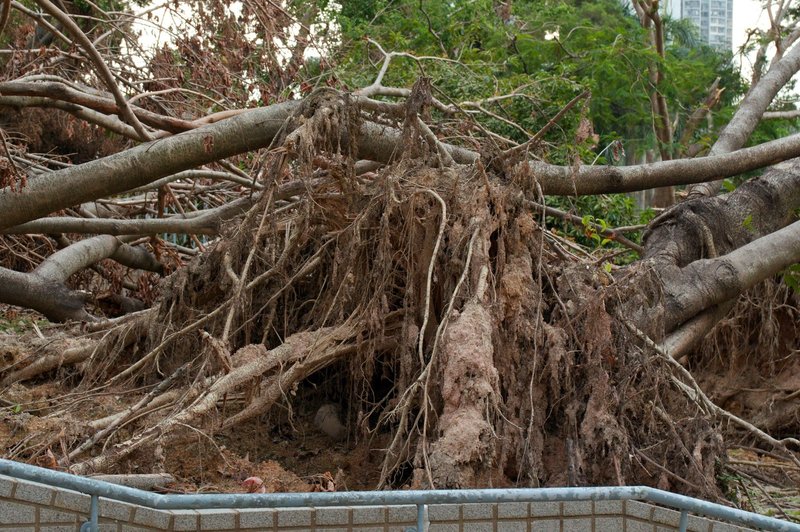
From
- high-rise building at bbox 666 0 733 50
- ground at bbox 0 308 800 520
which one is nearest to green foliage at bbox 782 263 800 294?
ground at bbox 0 308 800 520

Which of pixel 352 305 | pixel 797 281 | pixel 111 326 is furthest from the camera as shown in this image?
pixel 797 281

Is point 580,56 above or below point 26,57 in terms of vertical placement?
above

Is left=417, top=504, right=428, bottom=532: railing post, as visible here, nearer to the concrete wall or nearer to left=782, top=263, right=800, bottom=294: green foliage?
the concrete wall

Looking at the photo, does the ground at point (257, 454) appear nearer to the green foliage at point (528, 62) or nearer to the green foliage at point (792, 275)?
the green foliage at point (792, 275)

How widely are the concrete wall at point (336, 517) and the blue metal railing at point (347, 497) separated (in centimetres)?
7

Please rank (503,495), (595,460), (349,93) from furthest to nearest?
(349,93)
(595,460)
(503,495)

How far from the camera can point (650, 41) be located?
18.0m

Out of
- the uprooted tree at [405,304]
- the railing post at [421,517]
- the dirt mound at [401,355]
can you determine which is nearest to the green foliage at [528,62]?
the uprooted tree at [405,304]

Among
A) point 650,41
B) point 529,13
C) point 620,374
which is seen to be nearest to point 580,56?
point 650,41

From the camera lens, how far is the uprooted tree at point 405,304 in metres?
4.35

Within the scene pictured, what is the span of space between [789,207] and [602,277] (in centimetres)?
349

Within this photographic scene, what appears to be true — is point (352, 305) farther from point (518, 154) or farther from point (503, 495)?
point (503, 495)

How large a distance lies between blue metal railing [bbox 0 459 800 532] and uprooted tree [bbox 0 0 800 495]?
40.0 inches

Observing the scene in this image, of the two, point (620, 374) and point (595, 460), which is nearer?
point (595, 460)
